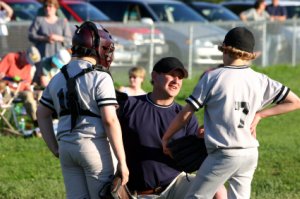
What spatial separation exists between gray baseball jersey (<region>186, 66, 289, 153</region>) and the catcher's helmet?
26.1 inches

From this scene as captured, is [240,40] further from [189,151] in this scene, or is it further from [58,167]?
[58,167]

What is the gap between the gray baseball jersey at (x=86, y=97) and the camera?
6516 mm

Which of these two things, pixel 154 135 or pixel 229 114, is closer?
pixel 229 114

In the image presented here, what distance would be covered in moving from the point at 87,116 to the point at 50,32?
9.59 m

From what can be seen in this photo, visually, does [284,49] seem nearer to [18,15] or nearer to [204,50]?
[204,50]

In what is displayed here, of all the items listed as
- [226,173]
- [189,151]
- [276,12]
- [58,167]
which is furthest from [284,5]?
[226,173]

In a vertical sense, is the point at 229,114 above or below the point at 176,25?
above

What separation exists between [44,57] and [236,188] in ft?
31.3

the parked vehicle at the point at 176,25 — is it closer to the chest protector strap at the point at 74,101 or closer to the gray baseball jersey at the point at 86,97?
the gray baseball jersey at the point at 86,97

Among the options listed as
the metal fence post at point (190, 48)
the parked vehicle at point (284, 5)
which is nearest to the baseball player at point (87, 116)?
the metal fence post at point (190, 48)

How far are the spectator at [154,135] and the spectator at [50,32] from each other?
8.79m

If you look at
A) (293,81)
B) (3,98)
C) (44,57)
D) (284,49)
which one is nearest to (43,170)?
(3,98)

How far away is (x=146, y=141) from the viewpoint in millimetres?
7219

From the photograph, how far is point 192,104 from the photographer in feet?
22.1
